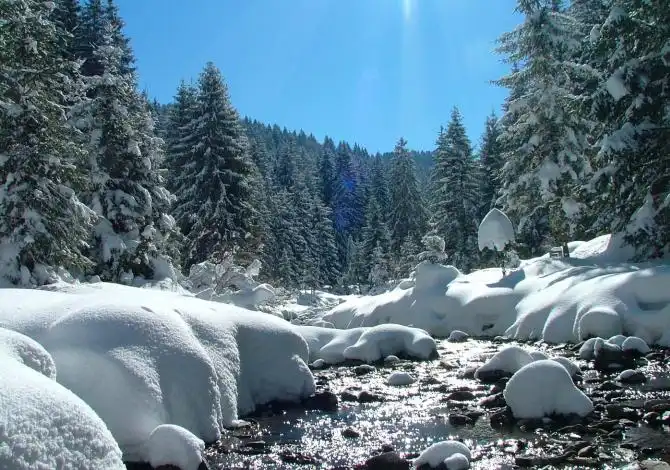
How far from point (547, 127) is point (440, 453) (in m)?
21.7

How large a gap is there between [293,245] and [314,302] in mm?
9637

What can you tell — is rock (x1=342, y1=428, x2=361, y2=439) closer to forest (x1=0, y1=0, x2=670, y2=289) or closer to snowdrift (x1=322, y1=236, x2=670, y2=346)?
snowdrift (x1=322, y1=236, x2=670, y2=346)

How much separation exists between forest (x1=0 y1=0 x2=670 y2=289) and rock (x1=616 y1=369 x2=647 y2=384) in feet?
26.6

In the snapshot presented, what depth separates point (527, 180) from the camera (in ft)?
87.3

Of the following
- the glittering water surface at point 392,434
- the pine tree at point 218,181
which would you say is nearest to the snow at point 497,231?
the pine tree at point 218,181

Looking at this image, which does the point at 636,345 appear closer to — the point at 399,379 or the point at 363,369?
the point at 399,379

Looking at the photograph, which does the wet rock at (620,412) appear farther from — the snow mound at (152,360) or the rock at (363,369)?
the rock at (363,369)

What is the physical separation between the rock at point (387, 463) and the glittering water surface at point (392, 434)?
1.07 ft

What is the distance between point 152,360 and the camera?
887cm

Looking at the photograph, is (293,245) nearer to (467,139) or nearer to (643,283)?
(467,139)

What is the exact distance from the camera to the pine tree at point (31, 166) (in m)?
15.5

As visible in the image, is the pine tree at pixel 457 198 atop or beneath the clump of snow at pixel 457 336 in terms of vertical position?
atop

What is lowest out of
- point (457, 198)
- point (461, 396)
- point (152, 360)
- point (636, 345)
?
point (461, 396)

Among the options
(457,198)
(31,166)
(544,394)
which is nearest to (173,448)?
(544,394)
